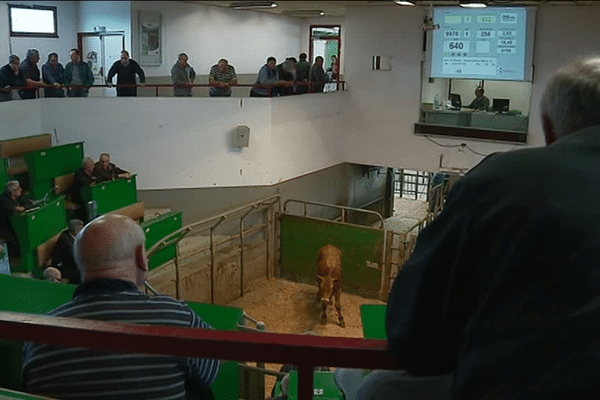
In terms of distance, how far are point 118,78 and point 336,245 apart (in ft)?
14.8

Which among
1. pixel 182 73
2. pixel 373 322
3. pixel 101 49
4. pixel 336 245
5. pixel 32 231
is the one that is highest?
pixel 101 49

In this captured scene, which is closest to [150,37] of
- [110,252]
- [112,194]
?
[112,194]

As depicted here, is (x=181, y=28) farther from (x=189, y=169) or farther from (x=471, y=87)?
(x=471, y=87)

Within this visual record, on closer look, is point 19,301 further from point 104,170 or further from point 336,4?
point 336,4

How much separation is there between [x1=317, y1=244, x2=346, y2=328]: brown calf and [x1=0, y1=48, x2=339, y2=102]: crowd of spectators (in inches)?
122

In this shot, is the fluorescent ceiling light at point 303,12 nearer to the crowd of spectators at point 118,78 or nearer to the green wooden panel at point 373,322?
the crowd of spectators at point 118,78

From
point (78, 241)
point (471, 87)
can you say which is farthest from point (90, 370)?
point (471, 87)

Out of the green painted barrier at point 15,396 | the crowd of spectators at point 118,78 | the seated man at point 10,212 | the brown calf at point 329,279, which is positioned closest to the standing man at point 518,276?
the green painted barrier at point 15,396

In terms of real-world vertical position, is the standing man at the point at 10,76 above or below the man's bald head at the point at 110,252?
above

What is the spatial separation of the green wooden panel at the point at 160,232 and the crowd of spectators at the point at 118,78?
8.23ft

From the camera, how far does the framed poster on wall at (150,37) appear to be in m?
12.0

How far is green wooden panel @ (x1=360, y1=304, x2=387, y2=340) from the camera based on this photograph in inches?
137

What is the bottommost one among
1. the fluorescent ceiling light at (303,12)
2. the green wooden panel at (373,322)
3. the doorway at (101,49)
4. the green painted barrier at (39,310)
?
the green wooden panel at (373,322)

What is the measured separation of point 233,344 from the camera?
1.37 metres
